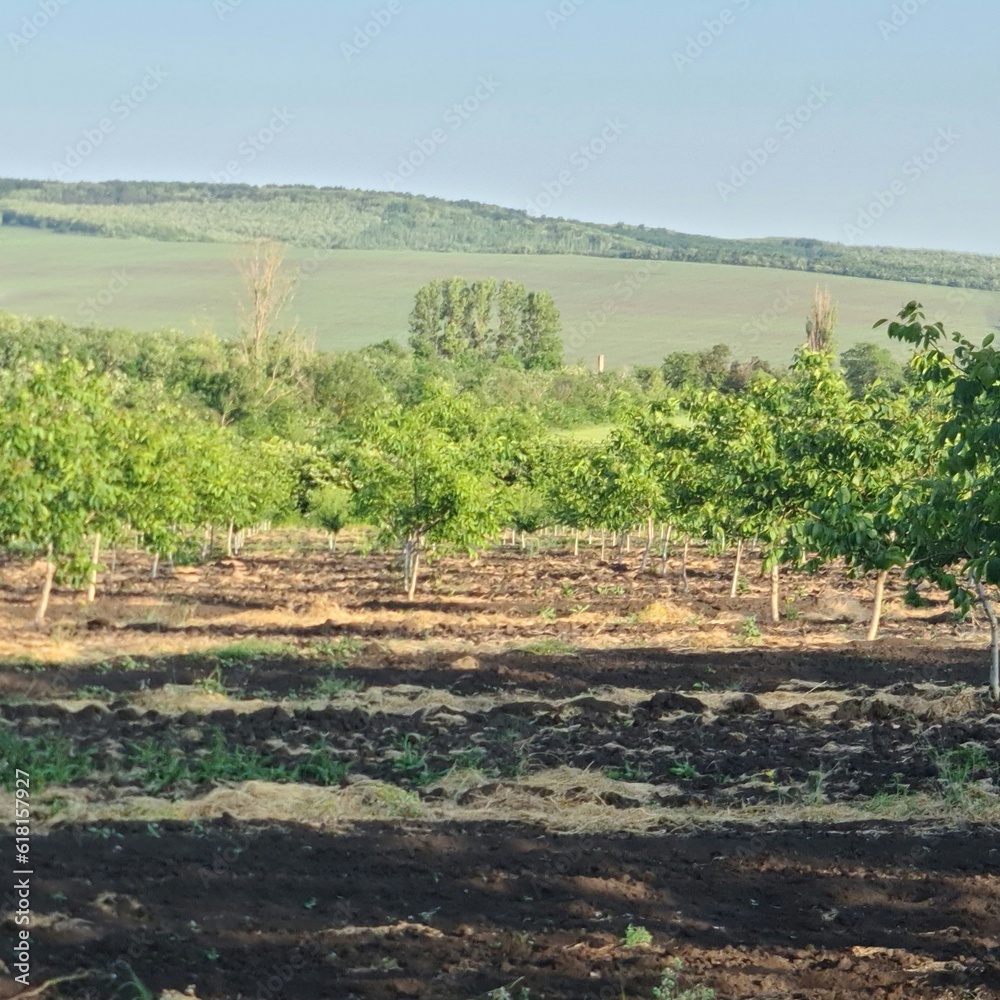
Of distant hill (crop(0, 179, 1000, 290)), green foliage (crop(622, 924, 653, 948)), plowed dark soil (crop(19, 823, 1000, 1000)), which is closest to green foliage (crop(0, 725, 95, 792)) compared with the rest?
plowed dark soil (crop(19, 823, 1000, 1000))

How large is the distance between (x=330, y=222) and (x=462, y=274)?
27.3m

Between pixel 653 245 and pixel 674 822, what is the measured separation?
137 metres

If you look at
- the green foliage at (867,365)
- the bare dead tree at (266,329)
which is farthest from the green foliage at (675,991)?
the bare dead tree at (266,329)

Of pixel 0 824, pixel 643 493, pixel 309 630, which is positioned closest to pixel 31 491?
pixel 309 630

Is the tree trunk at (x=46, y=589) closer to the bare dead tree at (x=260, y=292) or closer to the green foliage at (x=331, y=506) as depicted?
the green foliage at (x=331, y=506)

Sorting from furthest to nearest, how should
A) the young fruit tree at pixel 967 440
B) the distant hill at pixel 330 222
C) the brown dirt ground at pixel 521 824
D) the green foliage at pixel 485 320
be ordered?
the distant hill at pixel 330 222
the green foliage at pixel 485 320
the young fruit tree at pixel 967 440
the brown dirt ground at pixel 521 824

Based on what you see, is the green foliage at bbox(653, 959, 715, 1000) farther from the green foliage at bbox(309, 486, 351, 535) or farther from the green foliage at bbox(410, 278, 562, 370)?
the green foliage at bbox(410, 278, 562, 370)

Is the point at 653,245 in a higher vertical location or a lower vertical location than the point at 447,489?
higher

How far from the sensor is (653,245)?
142 meters

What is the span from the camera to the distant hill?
460ft

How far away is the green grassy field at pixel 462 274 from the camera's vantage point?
101 meters

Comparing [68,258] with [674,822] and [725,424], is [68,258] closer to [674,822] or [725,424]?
[725,424]

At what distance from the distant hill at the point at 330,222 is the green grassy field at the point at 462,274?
352 centimetres

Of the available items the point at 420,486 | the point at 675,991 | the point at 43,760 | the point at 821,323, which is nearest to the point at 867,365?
the point at 821,323
